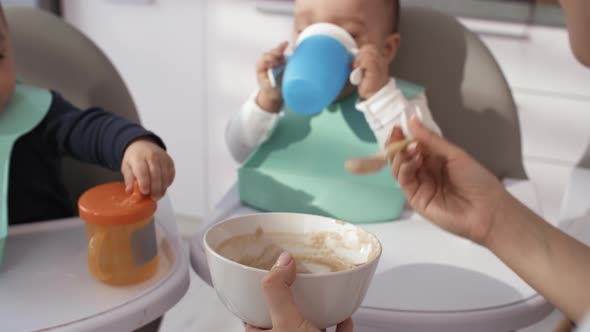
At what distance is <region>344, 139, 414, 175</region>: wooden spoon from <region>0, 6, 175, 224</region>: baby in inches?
9.4

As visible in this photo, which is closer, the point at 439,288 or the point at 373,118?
the point at 439,288

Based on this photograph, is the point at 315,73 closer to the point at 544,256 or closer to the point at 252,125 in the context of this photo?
the point at 252,125

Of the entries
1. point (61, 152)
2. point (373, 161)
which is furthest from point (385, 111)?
point (61, 152)

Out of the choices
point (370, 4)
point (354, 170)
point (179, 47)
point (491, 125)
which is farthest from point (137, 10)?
point (354, 170)

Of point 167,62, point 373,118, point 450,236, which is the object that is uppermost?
point 373,118

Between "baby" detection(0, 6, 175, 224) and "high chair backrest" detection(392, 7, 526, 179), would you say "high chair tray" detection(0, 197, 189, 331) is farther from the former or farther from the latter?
"high chair backrest" detection(392, 7, 526, 179)

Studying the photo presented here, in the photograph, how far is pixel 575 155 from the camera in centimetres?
172

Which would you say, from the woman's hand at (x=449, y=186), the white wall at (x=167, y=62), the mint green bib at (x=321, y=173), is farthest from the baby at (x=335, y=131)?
the white wall at (x=167, y=62)

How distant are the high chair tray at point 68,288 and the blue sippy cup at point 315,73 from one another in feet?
0.82

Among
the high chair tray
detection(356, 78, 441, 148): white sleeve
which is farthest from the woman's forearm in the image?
the high chair tray

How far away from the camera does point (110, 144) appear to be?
0.83 m

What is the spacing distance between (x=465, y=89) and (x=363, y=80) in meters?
0.22

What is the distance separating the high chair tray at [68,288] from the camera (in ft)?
2.03

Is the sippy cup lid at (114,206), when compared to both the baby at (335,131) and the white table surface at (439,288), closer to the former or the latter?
the white table surface at (439,288)
